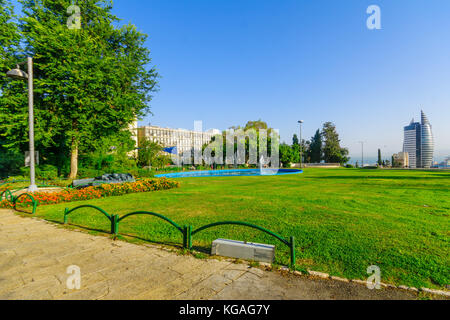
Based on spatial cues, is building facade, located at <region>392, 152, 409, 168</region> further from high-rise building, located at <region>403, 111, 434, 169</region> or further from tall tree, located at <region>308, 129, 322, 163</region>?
tall tree, located at <region>308, 129, 322, 163</region>

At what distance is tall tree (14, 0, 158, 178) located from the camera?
58.3ft

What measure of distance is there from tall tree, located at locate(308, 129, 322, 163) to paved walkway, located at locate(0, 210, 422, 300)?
3395 inches

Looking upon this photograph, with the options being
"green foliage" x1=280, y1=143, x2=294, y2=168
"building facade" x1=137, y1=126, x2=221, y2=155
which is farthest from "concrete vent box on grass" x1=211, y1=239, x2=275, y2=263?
"building facade" x1=137, y1=126, x2=221, y2=155

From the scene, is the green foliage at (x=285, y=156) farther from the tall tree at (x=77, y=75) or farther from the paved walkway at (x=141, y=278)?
the paved walkway at (x=141, y=278)

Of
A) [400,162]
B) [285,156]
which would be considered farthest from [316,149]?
[400,162]

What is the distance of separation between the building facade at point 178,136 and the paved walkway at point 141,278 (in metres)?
96.1

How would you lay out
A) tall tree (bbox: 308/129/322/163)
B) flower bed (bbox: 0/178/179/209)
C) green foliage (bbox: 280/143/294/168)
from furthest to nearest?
tall tree (bbox: 308/129/322/163) < green foliage (bbox: 280/143/294/168) < flower bed (bbox: 0/178/179/209)

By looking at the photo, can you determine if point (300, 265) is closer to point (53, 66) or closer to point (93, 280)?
point (93, 280)

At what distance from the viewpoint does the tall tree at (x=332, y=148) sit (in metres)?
78.3

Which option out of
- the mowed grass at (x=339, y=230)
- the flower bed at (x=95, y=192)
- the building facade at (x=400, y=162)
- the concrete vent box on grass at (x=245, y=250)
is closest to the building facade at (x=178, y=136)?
the building facade at (x=400, y=162)

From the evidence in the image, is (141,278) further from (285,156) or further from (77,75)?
(285,156)

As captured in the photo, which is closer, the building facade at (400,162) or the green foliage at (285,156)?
the green foliage at (285,156)
